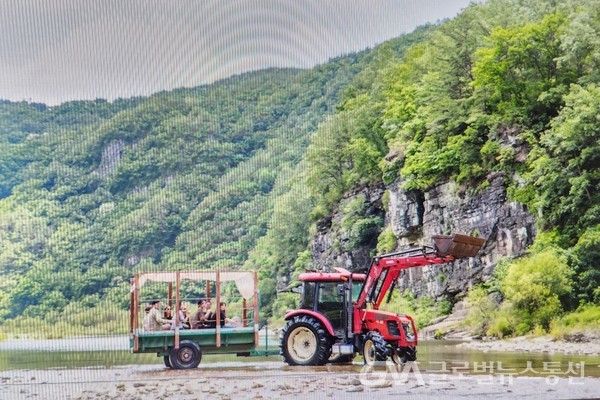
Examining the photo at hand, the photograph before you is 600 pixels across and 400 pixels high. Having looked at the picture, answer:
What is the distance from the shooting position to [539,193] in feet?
120

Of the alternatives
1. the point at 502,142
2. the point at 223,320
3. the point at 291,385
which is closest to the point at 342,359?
the point at 223,320

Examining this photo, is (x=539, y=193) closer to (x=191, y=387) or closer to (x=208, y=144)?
(x=208, y=144)

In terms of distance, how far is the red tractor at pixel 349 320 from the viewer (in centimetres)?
1630

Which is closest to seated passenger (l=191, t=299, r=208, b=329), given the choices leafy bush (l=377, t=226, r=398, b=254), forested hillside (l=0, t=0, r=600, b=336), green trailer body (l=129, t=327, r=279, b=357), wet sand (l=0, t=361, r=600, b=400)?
green trailer body (l=129, t=327, r=279, b=357)

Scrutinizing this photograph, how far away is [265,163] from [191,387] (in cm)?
2654

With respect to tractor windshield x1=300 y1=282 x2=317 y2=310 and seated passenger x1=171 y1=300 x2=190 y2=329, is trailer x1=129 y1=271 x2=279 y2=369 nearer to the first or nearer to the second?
seated passenger x1=171 y1=300 x2=190 y2=329

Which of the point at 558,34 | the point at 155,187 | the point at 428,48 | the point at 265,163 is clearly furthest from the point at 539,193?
the point at 428,48

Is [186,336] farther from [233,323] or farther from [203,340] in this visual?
[233,323]

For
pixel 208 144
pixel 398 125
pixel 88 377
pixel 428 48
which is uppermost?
pixel 428 48

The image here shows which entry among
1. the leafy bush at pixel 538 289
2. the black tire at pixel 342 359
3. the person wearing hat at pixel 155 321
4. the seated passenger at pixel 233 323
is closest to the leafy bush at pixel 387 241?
the leafy bush at pixel 538 289

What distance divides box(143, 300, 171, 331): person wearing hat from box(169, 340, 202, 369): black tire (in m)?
0.53

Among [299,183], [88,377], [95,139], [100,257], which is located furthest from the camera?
[299,183]

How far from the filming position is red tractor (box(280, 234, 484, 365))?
53.5 feet

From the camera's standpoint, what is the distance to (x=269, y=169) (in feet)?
129
